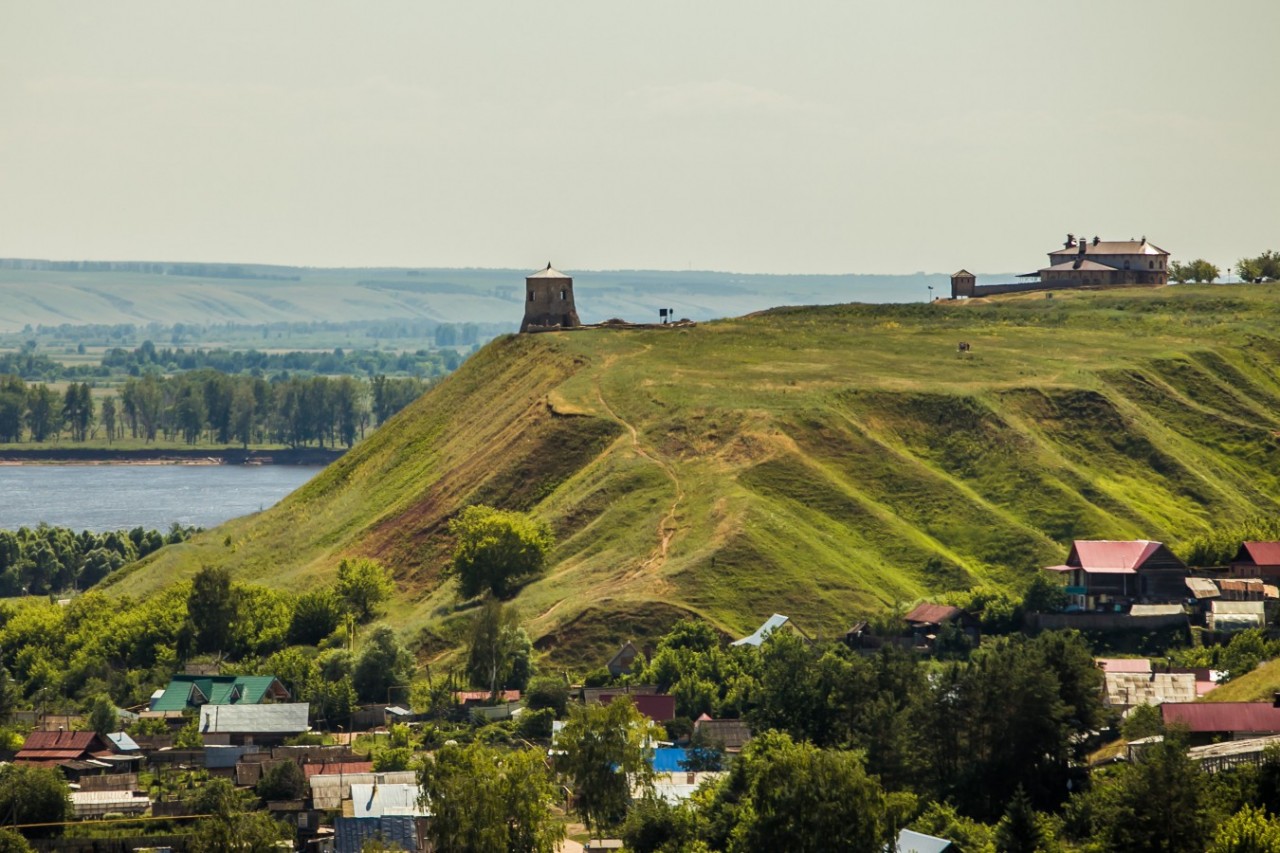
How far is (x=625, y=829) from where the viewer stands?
2776 inches

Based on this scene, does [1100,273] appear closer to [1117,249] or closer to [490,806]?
[1117,249]

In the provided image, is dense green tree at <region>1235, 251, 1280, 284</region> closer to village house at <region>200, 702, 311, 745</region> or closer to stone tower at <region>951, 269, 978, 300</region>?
stone tower at <region>951, 269, 978, 300</region>

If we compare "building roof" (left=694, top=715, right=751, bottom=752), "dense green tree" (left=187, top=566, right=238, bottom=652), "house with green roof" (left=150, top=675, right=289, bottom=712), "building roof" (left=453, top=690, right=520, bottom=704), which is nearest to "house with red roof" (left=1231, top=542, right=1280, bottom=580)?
"building roof" (left=694, top=715, right=751, bottom=752)

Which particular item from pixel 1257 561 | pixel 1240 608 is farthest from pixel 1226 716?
pixel 1257 561

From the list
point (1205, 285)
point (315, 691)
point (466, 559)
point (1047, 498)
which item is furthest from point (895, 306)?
point (315, 691)

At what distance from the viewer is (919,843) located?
210 feet

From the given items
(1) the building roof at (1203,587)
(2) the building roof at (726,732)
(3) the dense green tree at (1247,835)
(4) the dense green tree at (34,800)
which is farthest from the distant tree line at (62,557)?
(3) the dense green tree at (1247,835)

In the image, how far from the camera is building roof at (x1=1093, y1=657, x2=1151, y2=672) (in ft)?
292

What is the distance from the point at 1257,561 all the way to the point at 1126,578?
562 centimetres

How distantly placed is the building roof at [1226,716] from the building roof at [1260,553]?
1190 inches

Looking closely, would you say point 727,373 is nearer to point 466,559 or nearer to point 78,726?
point 466,559

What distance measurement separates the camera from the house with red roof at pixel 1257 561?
10012cm

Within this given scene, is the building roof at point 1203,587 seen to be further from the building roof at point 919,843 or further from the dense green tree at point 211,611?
the dense green tree at point 211,611

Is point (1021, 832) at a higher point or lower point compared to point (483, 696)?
higher
